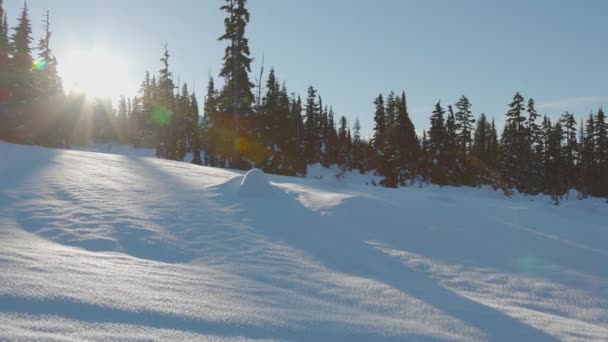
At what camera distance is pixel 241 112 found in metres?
26.9

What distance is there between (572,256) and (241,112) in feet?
76.4

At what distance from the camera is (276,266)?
4820 mm

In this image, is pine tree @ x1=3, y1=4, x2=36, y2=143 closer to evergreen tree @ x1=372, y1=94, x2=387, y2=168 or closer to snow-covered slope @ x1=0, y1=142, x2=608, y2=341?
snow-covered slope @ x1=0, y1=142, x2=608, y2=341

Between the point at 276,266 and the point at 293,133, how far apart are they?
39971mm

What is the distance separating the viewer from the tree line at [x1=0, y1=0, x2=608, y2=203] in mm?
26469

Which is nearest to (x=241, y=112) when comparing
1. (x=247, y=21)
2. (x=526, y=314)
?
(x=247, y=21)

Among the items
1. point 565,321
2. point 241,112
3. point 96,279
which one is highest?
point 241,112

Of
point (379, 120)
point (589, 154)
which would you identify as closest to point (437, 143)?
point (379, 120)

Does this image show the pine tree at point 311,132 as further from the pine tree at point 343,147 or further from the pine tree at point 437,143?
the pine tree at point 437,143

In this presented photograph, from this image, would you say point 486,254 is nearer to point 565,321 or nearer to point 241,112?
point 565,321

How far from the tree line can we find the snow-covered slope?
17.0 m

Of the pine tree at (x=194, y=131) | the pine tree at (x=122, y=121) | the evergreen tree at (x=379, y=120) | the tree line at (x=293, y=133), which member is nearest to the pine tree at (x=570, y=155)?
the tree line at (x=293, y=133)

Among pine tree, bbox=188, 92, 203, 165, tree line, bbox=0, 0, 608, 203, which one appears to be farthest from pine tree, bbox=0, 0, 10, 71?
pine tree, bbox=188, 92, 203, 165

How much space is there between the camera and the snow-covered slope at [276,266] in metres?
2.79
